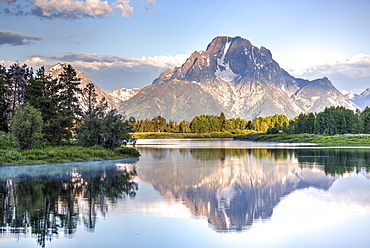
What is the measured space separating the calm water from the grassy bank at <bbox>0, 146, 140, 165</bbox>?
7.23 m

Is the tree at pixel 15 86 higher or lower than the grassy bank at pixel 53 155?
higher

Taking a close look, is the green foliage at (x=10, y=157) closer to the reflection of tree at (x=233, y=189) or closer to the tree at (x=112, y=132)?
the reflection of tree at (x=233, y=189)

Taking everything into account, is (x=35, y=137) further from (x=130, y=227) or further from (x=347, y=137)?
(x=347, y=137)

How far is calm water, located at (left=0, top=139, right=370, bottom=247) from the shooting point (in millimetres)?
12997

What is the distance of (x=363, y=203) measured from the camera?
19.4m

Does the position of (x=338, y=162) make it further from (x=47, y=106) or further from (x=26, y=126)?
(x=47, y=106)

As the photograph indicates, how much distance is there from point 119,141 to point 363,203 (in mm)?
36350

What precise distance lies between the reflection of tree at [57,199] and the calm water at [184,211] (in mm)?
39

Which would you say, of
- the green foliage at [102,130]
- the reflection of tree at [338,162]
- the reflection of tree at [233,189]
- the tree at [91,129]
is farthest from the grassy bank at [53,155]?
the reflection of tree at [338,162]

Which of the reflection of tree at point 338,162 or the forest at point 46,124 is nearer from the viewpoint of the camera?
the reflection of tree at point 338,162

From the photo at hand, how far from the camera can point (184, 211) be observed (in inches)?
693

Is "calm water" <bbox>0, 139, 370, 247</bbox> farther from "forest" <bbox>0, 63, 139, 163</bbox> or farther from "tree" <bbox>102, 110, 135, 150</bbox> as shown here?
"tree" <bbox>102, 110, 135, 150</bbox>

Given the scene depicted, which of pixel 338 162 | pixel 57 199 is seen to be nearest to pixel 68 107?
pixel 338 162

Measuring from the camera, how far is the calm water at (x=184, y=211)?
13.0 m
